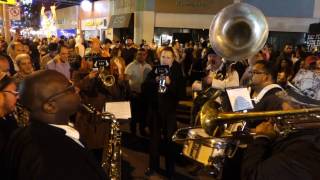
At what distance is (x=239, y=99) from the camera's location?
12.5 feet

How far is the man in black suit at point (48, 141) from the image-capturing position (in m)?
1.88

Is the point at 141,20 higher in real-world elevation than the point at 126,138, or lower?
higher

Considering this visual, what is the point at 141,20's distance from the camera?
2155cm

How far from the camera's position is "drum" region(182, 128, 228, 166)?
3.57 metres

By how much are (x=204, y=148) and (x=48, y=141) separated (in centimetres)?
209

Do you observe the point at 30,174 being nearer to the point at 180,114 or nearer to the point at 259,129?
the point at 259,129

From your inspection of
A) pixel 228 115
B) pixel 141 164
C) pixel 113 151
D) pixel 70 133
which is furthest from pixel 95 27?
pixel 70 133

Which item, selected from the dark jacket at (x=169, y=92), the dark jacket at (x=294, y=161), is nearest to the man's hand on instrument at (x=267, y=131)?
the dark jacket at (x=294, y=161)

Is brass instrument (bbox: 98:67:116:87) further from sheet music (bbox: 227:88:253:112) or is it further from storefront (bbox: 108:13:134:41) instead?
storefront (bbox: 108:13:134:41)

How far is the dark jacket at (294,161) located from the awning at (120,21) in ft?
66.4

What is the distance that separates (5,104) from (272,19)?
66.9 ft

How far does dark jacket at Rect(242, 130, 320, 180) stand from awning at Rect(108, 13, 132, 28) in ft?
66.4

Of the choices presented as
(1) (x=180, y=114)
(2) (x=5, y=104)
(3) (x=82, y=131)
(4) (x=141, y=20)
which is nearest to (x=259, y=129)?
(2) (x=5, y=104)

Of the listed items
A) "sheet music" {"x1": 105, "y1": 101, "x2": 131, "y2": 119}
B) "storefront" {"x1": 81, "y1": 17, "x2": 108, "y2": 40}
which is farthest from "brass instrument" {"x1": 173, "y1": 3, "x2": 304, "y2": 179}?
"storefront" {"x1": 81, "y1": 17, "x2": 108, "y2": 40}
